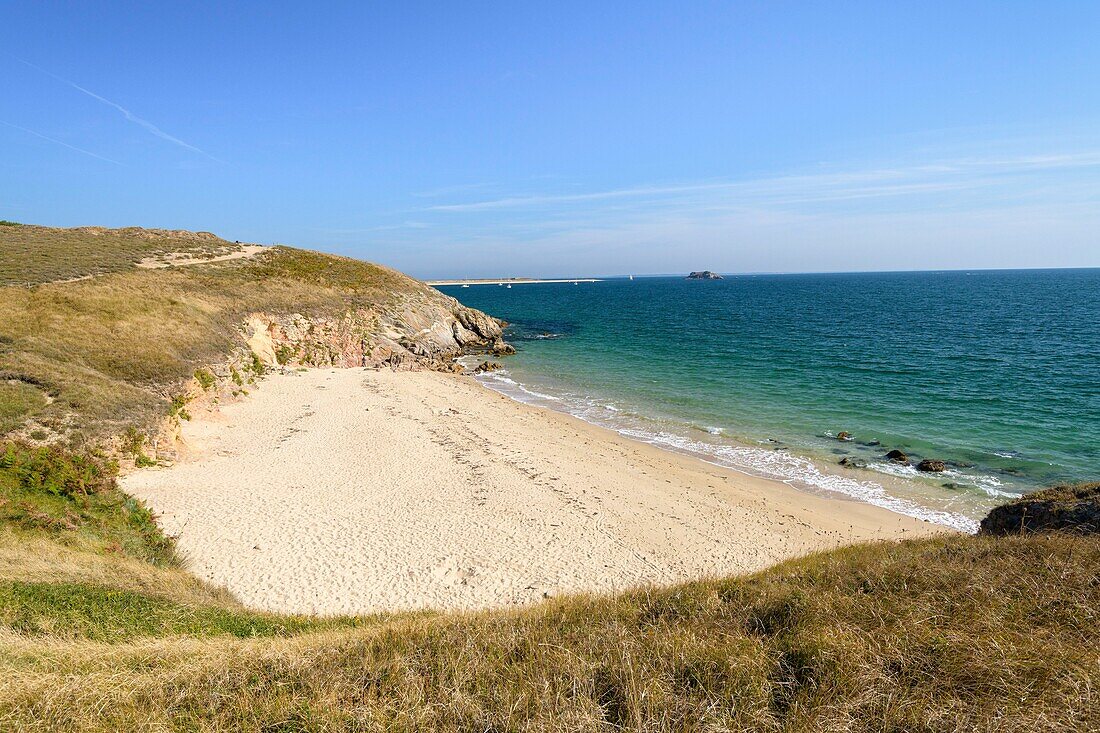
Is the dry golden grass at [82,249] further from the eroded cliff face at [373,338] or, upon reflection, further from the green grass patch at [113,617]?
the green grass patch at [113,617]

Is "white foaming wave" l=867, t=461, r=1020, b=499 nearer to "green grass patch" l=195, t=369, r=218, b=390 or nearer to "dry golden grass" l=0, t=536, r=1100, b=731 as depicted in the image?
"dry golden grass" l=0, t=536, r=1100, b=731

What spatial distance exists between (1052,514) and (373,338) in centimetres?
4167

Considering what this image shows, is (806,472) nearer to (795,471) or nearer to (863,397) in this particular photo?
(795,471)

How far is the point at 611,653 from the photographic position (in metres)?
5.41

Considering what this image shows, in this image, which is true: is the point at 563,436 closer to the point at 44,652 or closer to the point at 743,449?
the point at 743,449

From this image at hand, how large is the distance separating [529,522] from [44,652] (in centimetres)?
1129

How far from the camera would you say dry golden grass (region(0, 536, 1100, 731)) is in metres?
4.39

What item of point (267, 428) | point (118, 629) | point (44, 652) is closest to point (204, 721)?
point (44, 652)

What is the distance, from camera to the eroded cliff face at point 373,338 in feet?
115

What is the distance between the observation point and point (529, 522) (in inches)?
615

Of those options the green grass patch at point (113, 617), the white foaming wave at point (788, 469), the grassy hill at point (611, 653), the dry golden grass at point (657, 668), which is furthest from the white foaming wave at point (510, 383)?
the dry golden grass at point (657, 668)

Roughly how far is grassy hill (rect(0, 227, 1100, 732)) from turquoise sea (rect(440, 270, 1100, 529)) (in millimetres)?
13653

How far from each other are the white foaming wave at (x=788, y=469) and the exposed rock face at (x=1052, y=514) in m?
6.21

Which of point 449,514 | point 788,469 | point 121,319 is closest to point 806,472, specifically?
point 788,469
